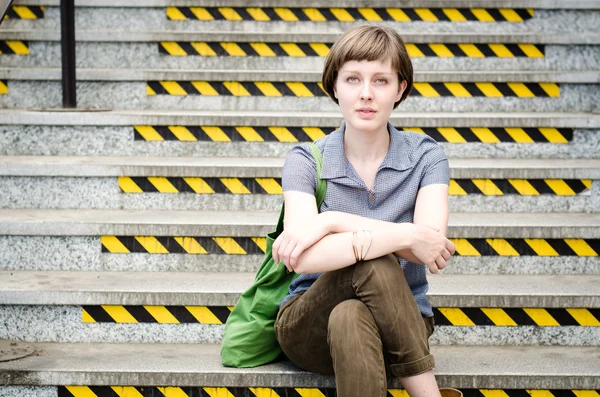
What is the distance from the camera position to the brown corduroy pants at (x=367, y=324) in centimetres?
207

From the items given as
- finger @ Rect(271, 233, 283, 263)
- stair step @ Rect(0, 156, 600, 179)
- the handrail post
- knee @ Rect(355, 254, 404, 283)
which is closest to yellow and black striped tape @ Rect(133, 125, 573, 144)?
stair step @ Rect(0, 156, 600, 179)

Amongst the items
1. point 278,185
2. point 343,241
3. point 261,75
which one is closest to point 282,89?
point 261,75

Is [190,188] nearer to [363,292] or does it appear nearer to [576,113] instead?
[363,292]

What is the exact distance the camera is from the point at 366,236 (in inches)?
84.0

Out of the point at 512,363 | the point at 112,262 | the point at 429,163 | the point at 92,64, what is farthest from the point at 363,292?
the point at 92,64

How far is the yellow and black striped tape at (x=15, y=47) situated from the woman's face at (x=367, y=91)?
2.38 meters

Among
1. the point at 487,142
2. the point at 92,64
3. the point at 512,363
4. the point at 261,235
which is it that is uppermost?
the point at 92,64

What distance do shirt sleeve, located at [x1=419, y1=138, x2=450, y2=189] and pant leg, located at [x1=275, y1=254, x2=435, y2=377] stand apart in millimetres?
284

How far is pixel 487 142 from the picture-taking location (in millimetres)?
3582

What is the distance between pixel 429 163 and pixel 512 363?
0.70 meters

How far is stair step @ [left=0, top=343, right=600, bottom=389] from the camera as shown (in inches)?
96.4

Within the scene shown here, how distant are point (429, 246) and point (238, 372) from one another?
27.5 inches

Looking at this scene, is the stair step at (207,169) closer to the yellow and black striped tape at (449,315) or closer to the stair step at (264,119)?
the stair step at (264,119)

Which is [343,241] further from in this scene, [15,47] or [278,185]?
[15,47]
